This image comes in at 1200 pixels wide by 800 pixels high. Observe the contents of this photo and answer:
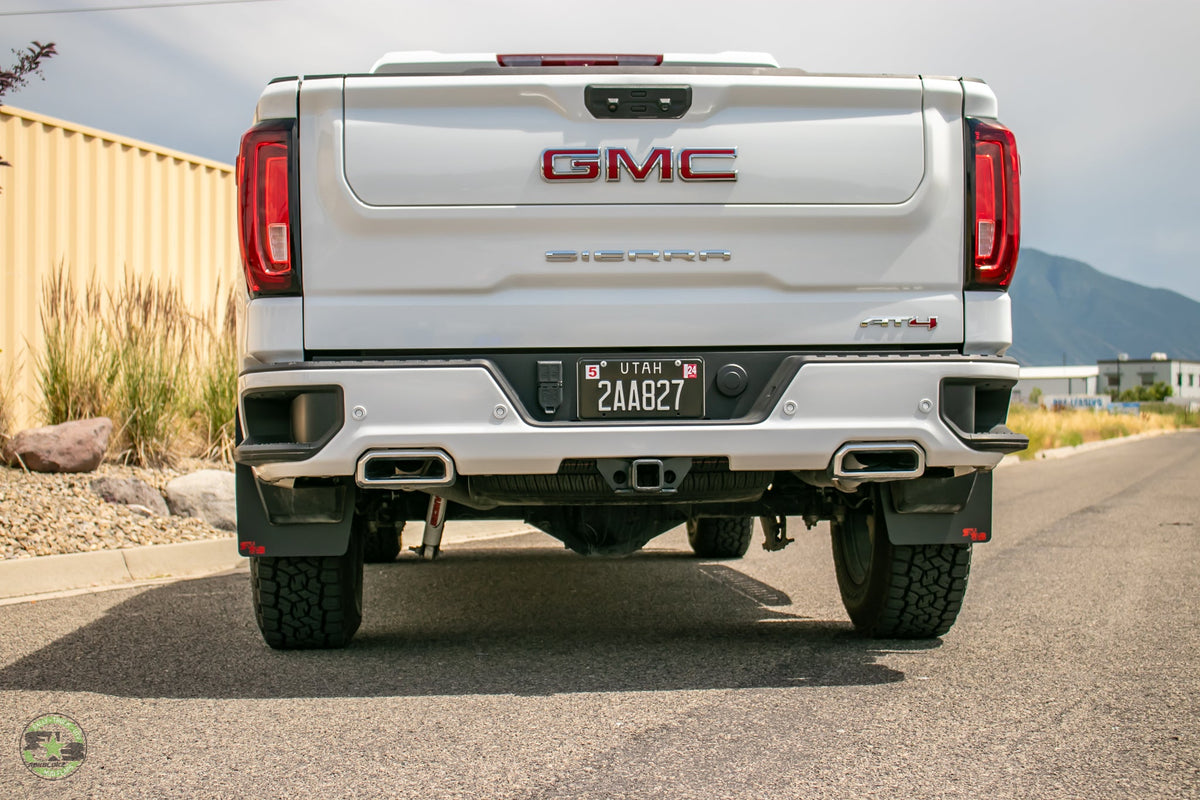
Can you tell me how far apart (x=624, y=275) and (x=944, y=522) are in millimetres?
1502

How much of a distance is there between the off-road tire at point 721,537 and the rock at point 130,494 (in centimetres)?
378

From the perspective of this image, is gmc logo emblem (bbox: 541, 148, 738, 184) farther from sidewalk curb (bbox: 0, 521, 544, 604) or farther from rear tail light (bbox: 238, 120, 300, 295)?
sidewalk curb (bbox: 0, 521, 544, 604)

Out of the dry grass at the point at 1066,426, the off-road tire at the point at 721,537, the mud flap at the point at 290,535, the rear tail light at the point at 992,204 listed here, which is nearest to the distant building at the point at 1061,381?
the dry grass at the point at 1066,426

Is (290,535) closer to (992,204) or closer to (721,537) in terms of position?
(992,204)

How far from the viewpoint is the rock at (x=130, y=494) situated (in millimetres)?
8414

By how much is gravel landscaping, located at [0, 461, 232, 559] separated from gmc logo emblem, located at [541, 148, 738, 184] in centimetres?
483

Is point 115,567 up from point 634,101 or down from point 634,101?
down

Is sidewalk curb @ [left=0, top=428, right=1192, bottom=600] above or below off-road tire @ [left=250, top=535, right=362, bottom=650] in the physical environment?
below

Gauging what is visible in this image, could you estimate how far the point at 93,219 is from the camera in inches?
448

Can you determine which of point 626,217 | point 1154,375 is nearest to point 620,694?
point 626,217

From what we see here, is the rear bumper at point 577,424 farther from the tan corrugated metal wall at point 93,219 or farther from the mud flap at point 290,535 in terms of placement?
the tan corrugated metal wall at point 93,219

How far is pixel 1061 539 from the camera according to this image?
9.27 meters

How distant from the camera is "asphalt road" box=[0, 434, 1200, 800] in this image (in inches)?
119

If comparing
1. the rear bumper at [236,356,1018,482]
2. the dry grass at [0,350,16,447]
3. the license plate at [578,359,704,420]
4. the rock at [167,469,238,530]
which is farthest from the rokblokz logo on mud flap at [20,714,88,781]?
the dry grass at [0,350,16,447]
